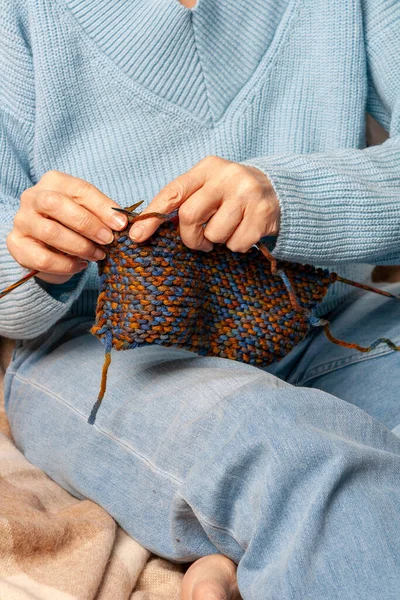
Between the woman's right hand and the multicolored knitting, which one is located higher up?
the woman's right hand

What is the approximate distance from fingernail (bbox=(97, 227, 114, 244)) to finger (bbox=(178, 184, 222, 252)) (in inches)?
2.9

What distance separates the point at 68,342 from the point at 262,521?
453 mm

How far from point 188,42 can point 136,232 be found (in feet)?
1.35

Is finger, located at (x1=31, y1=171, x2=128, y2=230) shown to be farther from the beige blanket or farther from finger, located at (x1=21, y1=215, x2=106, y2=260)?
the beige blanket

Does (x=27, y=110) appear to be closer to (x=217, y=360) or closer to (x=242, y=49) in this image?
(x=242, y=49)

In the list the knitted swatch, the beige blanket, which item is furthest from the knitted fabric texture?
the beige blanket

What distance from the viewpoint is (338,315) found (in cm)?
106

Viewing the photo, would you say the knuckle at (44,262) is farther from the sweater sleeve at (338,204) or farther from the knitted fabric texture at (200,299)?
the sweater sleeve at (338,204)

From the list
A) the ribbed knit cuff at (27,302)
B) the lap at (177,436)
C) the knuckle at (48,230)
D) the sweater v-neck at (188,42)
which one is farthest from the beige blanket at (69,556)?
the sweater v-neck at (188,42)

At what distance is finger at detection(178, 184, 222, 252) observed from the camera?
71cm

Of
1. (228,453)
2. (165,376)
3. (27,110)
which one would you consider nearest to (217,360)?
(165,376)

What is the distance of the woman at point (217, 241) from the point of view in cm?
61

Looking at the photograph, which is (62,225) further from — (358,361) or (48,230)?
(358,361)

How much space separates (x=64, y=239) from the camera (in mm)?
→ 735
